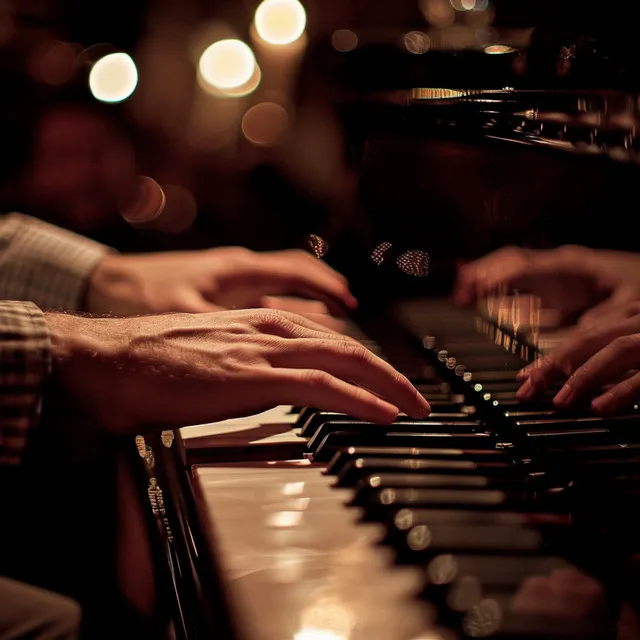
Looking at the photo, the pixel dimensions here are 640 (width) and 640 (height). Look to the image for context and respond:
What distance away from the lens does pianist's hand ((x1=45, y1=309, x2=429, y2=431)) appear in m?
0.90

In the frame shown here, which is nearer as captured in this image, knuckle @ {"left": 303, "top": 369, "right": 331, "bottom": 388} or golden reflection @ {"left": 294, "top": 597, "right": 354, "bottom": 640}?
golden reflection @ {"left": 294, "top": 597, "right": 354, "bottom": 640}

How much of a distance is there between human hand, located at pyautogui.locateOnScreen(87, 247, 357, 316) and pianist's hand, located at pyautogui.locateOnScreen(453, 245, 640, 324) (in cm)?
42

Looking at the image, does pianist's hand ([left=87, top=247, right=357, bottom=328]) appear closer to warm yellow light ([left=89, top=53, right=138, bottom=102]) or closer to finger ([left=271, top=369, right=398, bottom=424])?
finger ([left=271, top=369, right=398, bottom=424])

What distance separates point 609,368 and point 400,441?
243 mm

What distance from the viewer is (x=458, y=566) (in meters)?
0.63

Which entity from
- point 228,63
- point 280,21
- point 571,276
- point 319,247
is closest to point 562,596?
point 571,276

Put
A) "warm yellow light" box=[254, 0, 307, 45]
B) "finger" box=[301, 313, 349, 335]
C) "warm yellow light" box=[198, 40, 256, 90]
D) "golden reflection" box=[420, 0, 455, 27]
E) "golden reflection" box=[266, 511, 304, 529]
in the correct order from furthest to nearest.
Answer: "warm yellow light" box=[198, 40, 256, 90], "warm yellow light" box=[254, 0, 307, 45], "golden reflection" box=[420, 0, 455, 27], "finger" box=[301, 313, 349, 335], "golden reflection" box=[266, 511, 304, 529]

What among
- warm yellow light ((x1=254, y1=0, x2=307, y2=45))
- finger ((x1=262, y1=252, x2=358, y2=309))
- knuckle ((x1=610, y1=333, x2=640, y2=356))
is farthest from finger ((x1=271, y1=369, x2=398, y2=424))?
warm yellow light ((x1=254, y1=0, x2=307, y2=45))

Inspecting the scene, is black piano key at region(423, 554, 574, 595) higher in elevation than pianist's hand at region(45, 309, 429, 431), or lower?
lower

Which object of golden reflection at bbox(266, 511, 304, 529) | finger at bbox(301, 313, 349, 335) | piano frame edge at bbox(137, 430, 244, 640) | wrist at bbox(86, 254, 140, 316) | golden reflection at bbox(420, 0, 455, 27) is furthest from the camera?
golden reflection at bbox(420, 0, 455, 27)

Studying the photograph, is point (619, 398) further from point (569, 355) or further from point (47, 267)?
point (47, 267)

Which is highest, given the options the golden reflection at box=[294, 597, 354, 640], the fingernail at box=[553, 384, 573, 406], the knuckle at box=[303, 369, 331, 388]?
the fingernail at box=[553, 384, 573, 406]

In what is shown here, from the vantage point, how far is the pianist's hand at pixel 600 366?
2.71 feet

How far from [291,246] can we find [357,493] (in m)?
1.95
